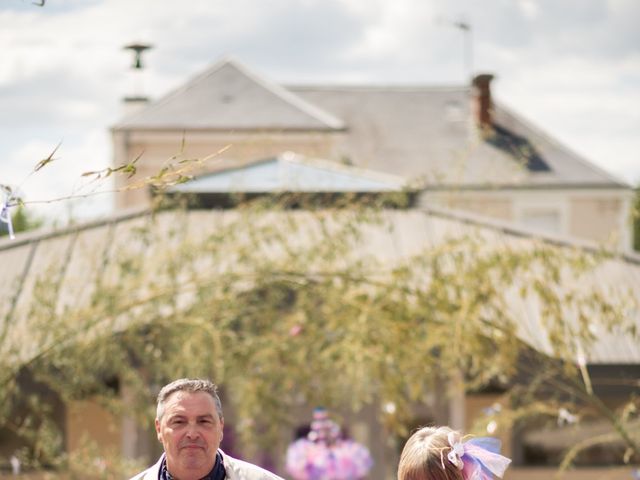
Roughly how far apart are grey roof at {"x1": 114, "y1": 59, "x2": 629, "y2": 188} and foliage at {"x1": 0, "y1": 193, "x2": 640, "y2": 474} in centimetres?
1250

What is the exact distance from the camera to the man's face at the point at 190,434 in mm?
3254

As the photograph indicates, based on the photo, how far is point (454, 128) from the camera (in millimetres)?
26734

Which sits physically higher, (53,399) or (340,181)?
(340,181)

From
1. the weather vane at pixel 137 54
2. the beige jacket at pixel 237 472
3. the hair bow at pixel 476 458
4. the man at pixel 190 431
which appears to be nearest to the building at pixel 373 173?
the weather vane at pixel 137 54

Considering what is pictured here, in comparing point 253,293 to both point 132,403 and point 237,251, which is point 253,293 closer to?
point 237,251

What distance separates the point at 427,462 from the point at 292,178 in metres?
6.99

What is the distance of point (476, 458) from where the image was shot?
10.9 feet

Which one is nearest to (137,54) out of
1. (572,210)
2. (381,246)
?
(381,246)

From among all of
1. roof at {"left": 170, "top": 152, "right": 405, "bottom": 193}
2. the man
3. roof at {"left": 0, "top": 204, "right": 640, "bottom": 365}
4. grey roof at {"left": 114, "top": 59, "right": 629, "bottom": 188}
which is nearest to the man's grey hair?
the man

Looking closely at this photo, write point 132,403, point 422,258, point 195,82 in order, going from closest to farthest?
point 422,258, point 132,403, point 195,82

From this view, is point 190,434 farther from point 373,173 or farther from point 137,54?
point 373,173

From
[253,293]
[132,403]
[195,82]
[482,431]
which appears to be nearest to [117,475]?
[132,403]

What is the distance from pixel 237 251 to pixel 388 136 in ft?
56.7

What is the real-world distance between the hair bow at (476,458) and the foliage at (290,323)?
4.89 metres
